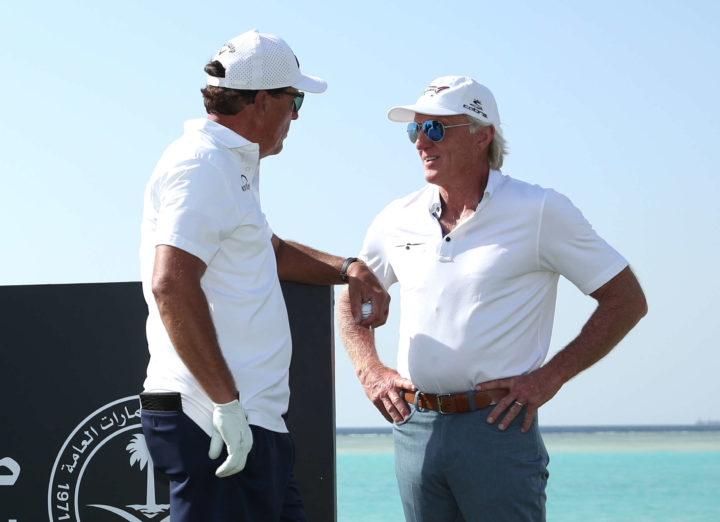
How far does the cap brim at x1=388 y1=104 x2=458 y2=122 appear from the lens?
3.41 metres

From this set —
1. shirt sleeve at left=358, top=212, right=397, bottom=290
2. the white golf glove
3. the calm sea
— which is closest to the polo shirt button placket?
shirt sleeve at left=358, top=212, right=397, bottom=290

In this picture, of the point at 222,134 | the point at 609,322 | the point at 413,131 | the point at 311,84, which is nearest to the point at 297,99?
the point at 311,84

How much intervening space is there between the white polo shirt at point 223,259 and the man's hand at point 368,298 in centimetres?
36

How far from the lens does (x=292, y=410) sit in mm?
3516

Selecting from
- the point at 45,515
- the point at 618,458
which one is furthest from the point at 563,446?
the point at 45,515

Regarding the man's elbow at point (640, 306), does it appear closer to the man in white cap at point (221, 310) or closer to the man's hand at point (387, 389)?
the man's hand at point (387, 389)

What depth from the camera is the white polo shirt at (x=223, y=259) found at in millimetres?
2502

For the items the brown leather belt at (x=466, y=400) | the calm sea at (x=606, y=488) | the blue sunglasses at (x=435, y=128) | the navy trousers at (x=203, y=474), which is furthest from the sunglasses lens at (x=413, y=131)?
the calm sea at (x=606, y=488)

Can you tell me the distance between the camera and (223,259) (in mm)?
2592

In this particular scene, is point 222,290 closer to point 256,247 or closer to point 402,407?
point 256,247

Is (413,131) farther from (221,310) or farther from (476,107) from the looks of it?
(221,310)

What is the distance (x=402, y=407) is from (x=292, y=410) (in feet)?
1.35

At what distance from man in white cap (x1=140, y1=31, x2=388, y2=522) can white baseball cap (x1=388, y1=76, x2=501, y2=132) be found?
2.42ft

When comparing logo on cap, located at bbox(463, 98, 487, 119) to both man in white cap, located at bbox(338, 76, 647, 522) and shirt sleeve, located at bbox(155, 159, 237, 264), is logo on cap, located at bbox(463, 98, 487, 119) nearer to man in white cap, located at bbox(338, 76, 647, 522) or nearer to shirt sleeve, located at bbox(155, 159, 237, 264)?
man in white cap, located at bbox(338, 76, 647, 522)
